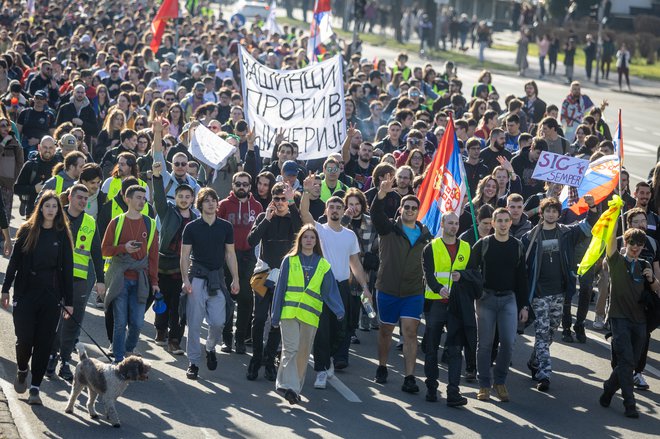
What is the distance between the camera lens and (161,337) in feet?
41.7

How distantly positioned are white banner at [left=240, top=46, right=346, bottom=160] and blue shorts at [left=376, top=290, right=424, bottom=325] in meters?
5.11

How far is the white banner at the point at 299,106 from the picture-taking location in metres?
16.9

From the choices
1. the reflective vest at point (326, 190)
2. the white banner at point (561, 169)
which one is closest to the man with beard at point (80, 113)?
the reflective vest at point (326, 190)

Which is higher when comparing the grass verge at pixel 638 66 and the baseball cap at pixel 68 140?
the grass verge at pixel 638 66

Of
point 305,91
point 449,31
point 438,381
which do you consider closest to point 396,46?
point 449,31

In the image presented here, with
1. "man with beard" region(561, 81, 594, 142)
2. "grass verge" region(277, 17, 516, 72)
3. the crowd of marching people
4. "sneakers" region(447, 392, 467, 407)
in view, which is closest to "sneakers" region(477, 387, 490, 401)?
the crowd of marching people

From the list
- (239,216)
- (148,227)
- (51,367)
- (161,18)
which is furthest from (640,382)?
(161,18)

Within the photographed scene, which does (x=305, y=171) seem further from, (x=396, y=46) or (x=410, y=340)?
(x=396, y=46)

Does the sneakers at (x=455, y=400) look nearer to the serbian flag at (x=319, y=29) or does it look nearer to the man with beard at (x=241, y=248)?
the man with beard at (x=241, y=248)

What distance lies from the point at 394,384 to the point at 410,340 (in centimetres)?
46

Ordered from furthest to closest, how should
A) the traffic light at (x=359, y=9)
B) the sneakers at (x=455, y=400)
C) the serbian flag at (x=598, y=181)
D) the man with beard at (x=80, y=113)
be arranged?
the traffic light at (x=359, y=9)
the man with beard at (x=80, y=113)
the serbian flag at (x=598, y=181)
the sneakers at (x=455, y=400)

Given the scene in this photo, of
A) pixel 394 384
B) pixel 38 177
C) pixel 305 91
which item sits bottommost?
pixel 394 384

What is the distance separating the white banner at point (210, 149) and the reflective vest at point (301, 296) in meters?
4.02

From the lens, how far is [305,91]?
690 inches
